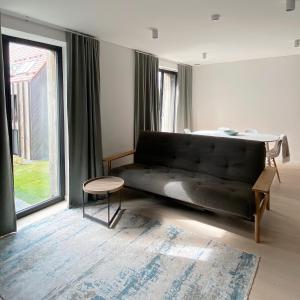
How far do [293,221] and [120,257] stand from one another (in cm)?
191

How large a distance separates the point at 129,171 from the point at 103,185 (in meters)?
0.52

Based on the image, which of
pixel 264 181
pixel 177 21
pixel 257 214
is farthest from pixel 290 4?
pixel 257 214

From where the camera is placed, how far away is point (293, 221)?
A: 2.75 m

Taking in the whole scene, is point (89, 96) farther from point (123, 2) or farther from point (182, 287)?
point (182, 287)

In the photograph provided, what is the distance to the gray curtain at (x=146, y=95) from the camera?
412 cm

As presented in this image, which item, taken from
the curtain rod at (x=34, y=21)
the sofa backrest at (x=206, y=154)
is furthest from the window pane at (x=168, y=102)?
the curtain rod at (x=34, y=21)

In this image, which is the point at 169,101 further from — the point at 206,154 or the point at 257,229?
the point at 257,229

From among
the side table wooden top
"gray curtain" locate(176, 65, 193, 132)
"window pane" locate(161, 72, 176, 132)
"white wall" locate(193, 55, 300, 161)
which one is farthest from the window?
the side table wooden top

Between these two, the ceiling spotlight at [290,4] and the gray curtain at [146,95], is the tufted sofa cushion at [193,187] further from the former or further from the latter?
the ceiling spotlight at [290,4]

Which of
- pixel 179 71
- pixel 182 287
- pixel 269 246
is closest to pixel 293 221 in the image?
pixel 269 246

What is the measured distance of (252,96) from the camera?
5.37 metres

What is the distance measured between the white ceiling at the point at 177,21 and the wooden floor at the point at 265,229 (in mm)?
2121

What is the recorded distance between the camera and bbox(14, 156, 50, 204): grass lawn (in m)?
3.00

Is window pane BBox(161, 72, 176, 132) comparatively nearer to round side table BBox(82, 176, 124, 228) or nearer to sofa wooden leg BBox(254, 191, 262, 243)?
round side table BBox(82, 176, 124, 228)
